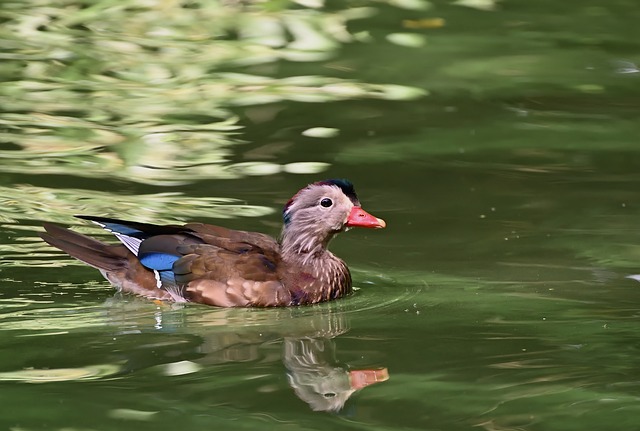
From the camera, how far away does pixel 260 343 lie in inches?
314

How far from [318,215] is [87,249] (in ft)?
4.82

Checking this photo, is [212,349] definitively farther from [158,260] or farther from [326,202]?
[326,202]

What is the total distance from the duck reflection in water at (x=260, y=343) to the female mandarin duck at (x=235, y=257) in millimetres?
153

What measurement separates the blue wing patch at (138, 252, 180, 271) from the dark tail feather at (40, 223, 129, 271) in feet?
0.70

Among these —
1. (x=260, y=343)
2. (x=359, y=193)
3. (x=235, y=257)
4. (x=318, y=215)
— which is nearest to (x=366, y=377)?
(x=260, y=343)

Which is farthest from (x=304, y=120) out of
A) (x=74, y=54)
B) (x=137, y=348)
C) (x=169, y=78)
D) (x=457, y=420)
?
(x=457, y=420)

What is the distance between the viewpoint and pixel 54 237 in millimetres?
9375

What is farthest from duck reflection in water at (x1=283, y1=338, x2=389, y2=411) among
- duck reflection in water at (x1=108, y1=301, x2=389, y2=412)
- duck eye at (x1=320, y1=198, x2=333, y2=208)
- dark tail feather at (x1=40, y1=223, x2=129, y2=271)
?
dark tail feather at (x1=40, y1=223, x2=129, y2=271)

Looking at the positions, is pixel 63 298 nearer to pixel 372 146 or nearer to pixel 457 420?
pixel 457 420

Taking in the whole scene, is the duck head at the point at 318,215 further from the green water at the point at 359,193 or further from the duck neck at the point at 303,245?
the green water at the point at 359,193

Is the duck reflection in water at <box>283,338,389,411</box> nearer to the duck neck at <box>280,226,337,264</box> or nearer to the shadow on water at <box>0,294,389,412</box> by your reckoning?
the shadow on water at <box>0,294,389,412</box>

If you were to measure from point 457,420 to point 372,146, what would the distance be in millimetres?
6188

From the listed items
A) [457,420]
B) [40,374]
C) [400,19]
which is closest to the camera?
[457,420]

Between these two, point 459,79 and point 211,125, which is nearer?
point 211,125
